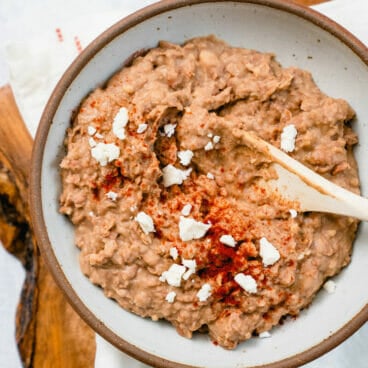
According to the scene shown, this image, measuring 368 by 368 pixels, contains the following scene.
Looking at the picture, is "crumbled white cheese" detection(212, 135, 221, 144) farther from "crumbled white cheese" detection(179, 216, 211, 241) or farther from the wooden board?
the wooden board

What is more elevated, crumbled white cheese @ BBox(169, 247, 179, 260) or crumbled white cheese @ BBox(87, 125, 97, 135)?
crumbled white cheese @ BBox(87, 125, 97, 135)

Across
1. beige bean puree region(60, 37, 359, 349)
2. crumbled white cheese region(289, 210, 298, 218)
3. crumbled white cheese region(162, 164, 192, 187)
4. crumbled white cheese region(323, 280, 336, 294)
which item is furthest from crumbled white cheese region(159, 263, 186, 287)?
crumbled white cheese region(323, 280, 336, 294)

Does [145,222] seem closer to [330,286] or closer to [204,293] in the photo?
[204,293]

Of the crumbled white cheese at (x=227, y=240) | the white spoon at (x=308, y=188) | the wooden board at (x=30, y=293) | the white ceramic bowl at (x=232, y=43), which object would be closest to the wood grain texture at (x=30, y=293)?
the wooden board at (x=30, y=293)

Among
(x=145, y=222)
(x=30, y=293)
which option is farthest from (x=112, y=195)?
(x=30, y=293)

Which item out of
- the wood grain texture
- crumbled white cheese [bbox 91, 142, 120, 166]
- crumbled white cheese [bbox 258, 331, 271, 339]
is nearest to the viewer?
crumbled white cheese [bbox 91, 142, 120, 166]

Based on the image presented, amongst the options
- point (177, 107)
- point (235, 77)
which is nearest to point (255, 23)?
point (235, 77)
